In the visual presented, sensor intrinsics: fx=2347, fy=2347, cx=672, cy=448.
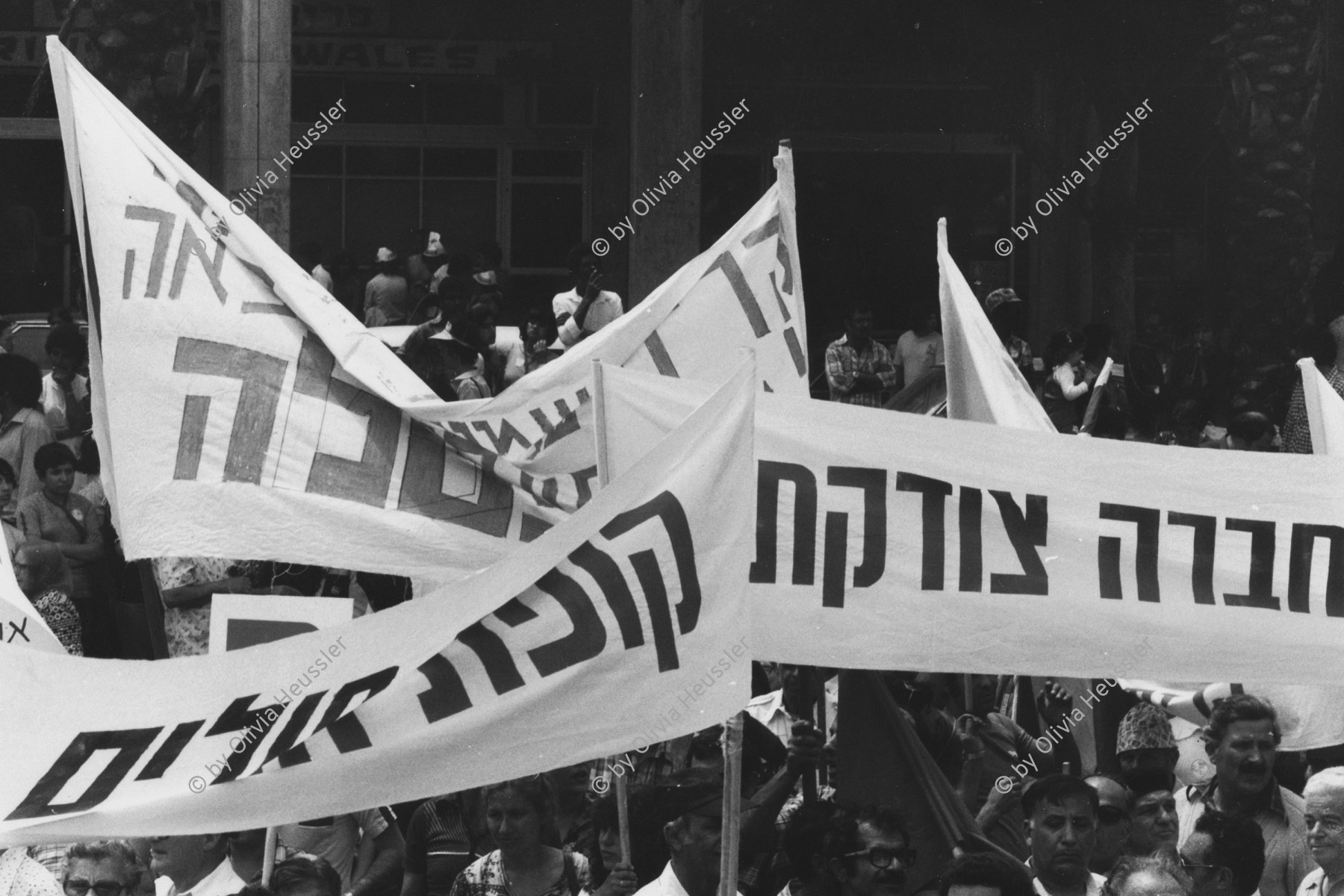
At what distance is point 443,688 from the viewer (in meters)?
4.50

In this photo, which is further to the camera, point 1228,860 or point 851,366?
point 851,366

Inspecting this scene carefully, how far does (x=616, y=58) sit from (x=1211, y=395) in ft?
29.6

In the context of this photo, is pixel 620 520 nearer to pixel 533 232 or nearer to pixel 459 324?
pixel 459 324

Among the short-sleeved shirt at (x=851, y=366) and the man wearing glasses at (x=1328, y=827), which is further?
the short-sleeved shirt at (x=851, y=366)

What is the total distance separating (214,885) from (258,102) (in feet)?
26.2

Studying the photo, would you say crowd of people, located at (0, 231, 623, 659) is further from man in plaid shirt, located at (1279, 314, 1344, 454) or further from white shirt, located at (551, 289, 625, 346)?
man in plaid shirt, located at (1279, 314, 1344, 454)

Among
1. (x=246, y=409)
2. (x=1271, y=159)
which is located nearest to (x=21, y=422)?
(x=246, y=409)

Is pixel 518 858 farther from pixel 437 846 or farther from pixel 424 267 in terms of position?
pixel 424 267

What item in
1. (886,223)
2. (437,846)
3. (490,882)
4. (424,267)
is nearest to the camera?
(490,882)

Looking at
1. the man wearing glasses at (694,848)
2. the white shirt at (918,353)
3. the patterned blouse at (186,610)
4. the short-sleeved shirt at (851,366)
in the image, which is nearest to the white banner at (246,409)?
the man wearing glasses at (694,848)

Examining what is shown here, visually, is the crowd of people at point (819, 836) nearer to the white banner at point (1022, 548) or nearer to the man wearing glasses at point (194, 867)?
the man wearing glasses at point (194, 867)

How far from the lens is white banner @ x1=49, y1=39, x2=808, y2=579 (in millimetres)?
6375

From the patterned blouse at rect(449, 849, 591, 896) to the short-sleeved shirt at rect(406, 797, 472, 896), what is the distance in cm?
60

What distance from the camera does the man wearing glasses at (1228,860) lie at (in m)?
5.84
